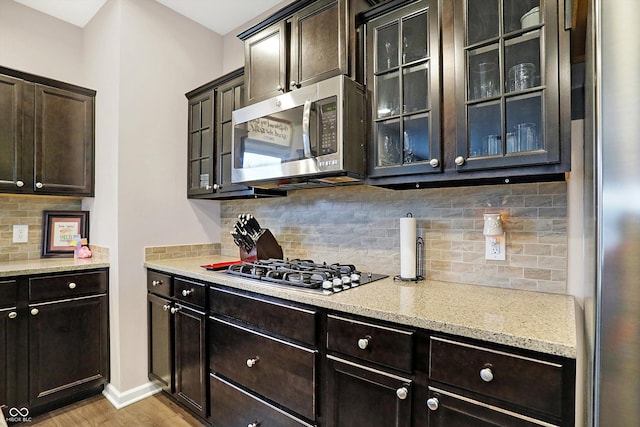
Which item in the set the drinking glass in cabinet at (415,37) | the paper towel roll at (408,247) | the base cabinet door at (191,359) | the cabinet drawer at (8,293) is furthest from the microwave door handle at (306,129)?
the cabinet drawer at (8,293)

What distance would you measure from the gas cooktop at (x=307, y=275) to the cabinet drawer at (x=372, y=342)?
0.56 feet

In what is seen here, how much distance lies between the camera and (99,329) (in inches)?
95.6

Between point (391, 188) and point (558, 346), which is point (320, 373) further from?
point (391, 188)

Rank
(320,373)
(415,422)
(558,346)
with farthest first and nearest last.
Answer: (320,373), (415,422), (558,346)

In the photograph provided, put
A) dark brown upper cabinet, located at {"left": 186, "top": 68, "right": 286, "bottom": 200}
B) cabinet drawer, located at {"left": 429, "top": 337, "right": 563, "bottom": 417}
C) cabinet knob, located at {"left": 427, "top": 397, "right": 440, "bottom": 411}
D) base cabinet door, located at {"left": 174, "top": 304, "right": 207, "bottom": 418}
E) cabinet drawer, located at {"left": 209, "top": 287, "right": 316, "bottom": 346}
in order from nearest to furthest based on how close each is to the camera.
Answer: cabinet drawer, located at {"left": 429, "top": 337, "right": 563, "bottom": 417}
cabinet knob, located at {"left": 427, "top": 397, "right": 440, "bottom": 411}
cabinet drawer, located at {"left": 209, "top": 287, "right": 316, "bottom": 346}
base cabinet door, located at {"left": 174, "top": 304, "right": 207, "bottom": 418}
dark brown upper cabinet, located at {"left": 186, "top": 68, "right": 286, "bottom": 200}

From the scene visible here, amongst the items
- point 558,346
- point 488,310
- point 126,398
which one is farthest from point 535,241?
point 126,398

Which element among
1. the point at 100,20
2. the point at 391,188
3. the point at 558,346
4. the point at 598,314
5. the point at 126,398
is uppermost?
the point at 100,20

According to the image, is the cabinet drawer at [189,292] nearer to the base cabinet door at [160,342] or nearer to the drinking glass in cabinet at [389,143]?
the base cabinet door at [160,342]

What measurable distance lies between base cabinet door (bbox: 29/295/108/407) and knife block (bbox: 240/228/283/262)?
1133mm

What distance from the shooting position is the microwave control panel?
64.0 inches

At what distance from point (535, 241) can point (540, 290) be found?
21 cm

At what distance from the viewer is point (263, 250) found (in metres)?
2.28

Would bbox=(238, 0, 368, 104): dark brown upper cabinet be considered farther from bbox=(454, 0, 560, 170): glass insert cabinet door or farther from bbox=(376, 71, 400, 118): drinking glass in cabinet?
bbox=(454, 0, 560, 170): glass insert cabinet door

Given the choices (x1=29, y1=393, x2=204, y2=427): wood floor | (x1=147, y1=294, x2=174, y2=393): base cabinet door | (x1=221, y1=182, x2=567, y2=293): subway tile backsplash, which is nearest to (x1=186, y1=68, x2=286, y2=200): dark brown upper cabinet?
(x1=221, y1=182, x2=567, y2=293): subway tile backsplash
